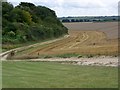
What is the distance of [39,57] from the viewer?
3862 cm

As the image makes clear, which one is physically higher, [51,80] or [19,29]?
[51,80]

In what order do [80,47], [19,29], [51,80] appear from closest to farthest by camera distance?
[51,80]
[80,47]
[19,29]

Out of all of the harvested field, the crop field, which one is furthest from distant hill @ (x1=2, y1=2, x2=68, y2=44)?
the harvested field

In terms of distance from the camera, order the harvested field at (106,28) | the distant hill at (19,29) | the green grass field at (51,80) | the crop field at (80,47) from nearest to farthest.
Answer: the green grass field at (51,80) < the crop field at (80,47) < the distant hill at (19,29) < the harvested field at (106,28)

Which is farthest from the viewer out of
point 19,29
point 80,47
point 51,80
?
point 19,29

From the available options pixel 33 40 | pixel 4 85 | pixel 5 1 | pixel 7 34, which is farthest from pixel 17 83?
pixel 5 1

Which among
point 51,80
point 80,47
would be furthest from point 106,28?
point 51,80

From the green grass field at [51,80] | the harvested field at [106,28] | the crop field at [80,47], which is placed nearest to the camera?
the green grass field at [51,80]

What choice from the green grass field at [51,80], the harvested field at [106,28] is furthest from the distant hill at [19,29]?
the green grass field at [51,80]

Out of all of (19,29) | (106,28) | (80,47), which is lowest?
(106,28)

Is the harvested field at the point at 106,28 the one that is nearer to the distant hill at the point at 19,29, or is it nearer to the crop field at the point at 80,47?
the crop field at the point at 80,47

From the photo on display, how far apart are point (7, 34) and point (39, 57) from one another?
654 inches

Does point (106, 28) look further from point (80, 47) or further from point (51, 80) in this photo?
point (51, 80)

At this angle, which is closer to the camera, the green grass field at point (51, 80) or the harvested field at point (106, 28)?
the green grass field at point (51, 80)
